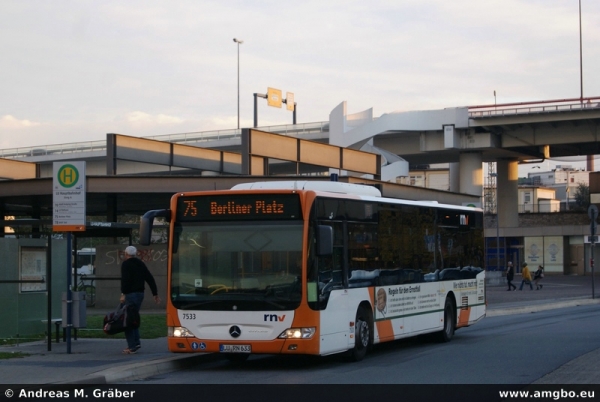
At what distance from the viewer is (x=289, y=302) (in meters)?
13.5

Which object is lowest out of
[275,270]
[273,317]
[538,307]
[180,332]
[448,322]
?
[538,307]

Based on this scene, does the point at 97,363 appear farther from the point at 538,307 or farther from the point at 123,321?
the point at 538,307

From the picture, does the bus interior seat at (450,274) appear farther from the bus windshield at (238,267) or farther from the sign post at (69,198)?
the sign post at (69,198)

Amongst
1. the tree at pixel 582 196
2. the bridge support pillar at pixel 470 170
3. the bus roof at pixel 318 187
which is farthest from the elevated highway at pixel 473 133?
the tree at pixel 582 196

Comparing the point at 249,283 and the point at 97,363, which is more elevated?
the point at 249,283

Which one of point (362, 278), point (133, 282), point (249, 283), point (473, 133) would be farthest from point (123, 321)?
point (473, 133)

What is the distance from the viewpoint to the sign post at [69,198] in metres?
15.4

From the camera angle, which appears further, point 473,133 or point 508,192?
point 508,192

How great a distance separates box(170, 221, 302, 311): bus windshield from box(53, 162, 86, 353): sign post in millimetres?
2164

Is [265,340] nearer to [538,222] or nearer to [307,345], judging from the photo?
[307,345]

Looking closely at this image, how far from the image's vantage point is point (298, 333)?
1340cm

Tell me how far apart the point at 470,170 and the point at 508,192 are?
394 inches

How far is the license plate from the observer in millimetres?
13516

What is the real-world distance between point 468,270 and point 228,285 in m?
7.81
